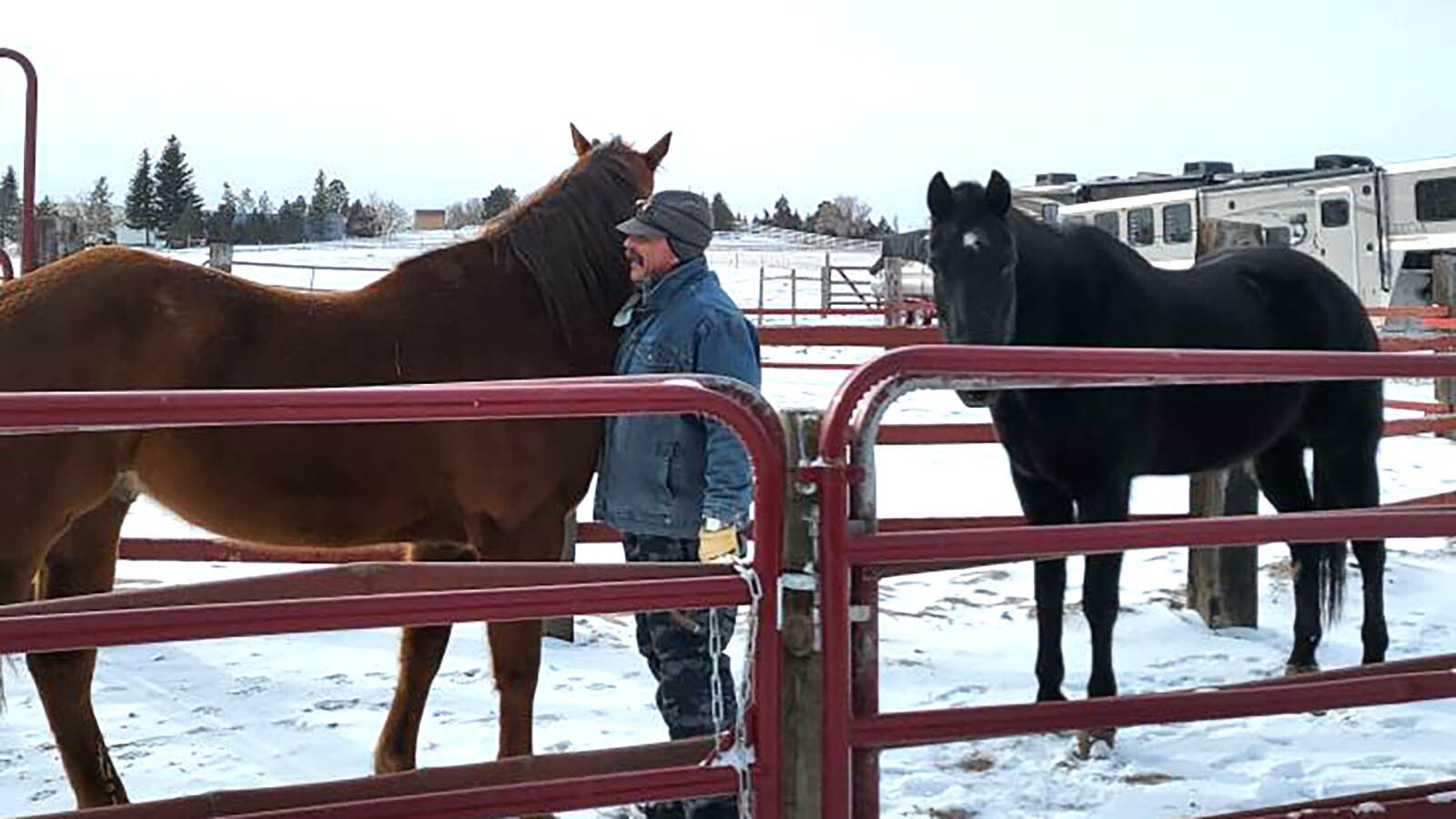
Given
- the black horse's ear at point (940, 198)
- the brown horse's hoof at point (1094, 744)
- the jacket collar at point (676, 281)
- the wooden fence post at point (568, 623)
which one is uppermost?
the black horse's ear at point (940, 198)

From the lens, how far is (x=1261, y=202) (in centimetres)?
1616

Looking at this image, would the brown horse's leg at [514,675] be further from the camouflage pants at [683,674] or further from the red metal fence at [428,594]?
the red metal fence at [428,594]

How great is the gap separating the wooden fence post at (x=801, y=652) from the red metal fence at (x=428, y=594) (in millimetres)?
29

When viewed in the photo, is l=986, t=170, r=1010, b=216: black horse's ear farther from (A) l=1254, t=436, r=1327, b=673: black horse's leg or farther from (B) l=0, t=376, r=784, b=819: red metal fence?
(B) l=0, t=376, r=784, b=819: red metal fence

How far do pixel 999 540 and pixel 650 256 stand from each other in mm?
1337

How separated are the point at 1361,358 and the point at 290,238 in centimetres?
6846

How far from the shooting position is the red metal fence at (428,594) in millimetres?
1593

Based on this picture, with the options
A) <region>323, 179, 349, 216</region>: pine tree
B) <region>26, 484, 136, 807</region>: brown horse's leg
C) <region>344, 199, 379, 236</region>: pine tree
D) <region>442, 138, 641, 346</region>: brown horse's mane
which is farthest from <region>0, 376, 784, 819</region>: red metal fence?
<region>323, 179, 349, 216</region>: pine tree

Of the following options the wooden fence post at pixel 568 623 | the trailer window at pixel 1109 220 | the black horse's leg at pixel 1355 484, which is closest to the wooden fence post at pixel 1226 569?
the black horse's leg at pixel 1355 484

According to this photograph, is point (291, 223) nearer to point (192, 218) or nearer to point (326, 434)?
point (192, 218)

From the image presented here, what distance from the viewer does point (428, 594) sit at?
5.65 ft

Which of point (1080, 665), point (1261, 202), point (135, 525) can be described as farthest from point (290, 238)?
point (1080, 665)

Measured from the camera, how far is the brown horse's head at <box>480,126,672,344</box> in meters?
3.52

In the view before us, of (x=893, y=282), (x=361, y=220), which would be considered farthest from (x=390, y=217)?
(x=893, y=282)
